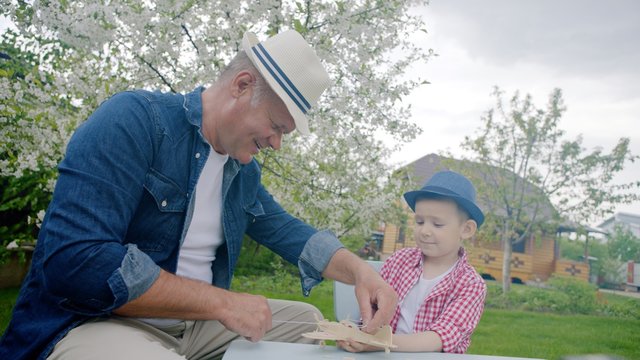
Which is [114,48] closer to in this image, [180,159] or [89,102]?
[89,102]

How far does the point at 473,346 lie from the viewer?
612 centimetres

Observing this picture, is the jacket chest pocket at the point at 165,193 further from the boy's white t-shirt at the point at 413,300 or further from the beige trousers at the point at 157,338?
the boy's white t-shirt at the point at 413,300

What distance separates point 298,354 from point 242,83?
98cm

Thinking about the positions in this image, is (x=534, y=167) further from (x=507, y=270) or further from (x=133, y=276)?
(x=133, y=276)

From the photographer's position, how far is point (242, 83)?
1.86 m

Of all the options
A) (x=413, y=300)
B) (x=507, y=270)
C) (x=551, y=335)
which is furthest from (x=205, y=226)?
(x=507, y=270)

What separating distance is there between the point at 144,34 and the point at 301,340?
8.46ft

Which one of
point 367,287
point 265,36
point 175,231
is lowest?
point 367,287

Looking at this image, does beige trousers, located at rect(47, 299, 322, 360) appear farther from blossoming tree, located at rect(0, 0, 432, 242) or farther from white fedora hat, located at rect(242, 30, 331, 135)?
blossoming tree, located at rect(0, 0, 432, 242)

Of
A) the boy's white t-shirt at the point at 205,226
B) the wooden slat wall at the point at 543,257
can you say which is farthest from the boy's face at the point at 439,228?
the wooden slat wall at the point at 543,257

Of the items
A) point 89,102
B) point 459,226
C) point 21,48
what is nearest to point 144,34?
point 89,102

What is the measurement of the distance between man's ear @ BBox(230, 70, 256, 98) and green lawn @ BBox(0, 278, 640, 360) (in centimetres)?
403

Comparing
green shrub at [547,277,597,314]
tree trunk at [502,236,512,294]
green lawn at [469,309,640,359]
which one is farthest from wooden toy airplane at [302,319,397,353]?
tree trunk at [502,236,512,294]

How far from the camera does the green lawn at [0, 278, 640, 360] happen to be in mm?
6086
